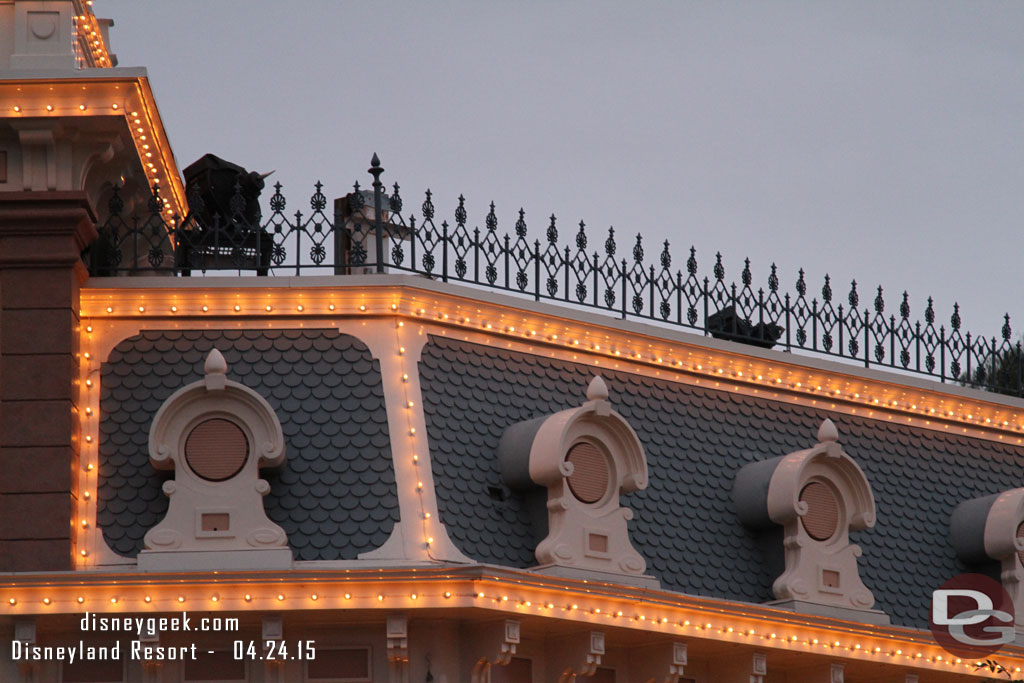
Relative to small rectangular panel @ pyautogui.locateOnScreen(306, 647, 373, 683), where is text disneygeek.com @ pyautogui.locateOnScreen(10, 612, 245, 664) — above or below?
above

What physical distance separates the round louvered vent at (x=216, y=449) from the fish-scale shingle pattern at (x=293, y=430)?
0.31m

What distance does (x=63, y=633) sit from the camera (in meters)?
16.0

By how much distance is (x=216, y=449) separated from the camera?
16.4 meters

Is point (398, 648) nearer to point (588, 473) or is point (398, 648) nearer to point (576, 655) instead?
point (576, 655)

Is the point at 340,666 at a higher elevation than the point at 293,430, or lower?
lower

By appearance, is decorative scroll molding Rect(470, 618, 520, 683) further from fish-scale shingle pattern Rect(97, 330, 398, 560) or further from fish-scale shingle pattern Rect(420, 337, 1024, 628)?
fish-scale shingle pattern Rect(97, 330, 398, 560)

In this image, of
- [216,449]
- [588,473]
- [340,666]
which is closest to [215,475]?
[216,449]

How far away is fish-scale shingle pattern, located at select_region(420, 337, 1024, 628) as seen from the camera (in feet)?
56.2

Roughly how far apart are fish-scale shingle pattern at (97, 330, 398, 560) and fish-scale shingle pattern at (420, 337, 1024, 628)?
0.65 meters

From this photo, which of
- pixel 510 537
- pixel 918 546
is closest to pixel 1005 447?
pixel 918 546

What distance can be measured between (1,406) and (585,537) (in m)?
5.49

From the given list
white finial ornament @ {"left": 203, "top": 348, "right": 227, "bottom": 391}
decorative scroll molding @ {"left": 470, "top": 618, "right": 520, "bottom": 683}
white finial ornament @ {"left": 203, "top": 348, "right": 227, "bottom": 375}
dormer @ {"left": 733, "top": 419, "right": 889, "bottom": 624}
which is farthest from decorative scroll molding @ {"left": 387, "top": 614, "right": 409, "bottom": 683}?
dormer @ {"left": 733, "top": 419, "right": 889, "bottom": 624}

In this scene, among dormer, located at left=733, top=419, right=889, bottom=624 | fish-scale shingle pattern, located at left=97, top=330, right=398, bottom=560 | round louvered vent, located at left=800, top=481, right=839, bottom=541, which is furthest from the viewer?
round louvered vent, located at left=800, top=481, right=839, bottom=541

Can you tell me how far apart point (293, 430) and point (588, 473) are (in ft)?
9.23
